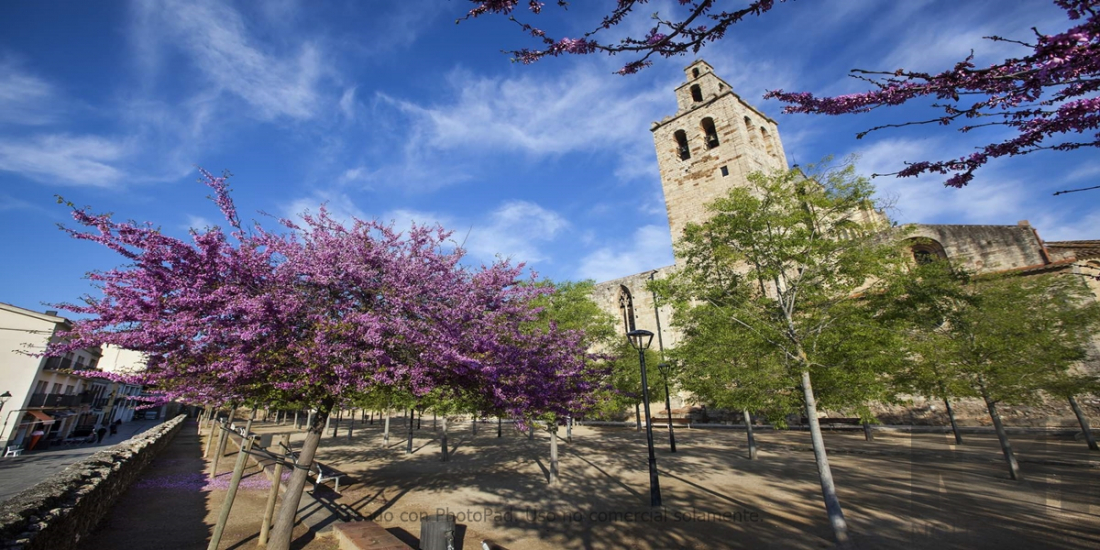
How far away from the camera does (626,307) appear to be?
3419cm

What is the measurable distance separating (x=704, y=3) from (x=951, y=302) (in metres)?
16.2

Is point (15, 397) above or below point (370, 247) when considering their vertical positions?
below

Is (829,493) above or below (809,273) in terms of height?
below

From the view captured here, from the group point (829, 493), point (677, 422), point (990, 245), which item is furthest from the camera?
point (677, 422)

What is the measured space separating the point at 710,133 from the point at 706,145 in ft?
5.55

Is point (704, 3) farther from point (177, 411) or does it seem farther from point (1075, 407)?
point (177, 411)

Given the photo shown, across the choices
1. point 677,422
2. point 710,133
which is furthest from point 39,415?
point 710,133

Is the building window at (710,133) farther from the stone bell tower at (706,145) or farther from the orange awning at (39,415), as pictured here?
the orange awning at (39,415)

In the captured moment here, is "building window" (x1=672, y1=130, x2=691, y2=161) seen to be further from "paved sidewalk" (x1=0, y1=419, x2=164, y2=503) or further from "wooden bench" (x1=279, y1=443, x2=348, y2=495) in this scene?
"paved sidewalk" (x1=0, y1=419, x2=164, y2=503)

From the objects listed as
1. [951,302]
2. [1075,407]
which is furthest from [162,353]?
[1075,407]

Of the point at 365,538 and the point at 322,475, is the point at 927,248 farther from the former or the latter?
the point at 322,475

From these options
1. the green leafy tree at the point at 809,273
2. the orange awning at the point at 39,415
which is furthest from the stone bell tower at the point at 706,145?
the orange awning at the point at 39,415

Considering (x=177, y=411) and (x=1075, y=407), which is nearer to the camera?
(x=1075, y=407)

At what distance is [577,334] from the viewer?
10.9m
